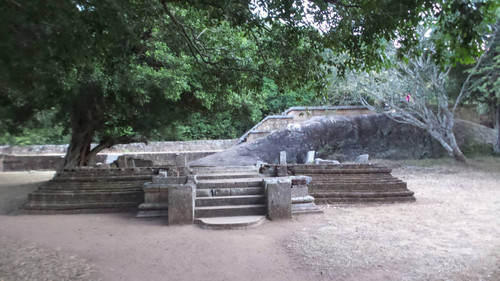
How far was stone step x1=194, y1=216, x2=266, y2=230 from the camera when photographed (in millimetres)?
A: 5875

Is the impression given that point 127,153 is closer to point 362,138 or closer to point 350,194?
point 362,138

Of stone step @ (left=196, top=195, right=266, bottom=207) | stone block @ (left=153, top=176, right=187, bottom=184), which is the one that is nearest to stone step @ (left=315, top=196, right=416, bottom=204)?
stone step @ (left=196, top=195, right=266, bottom=207)

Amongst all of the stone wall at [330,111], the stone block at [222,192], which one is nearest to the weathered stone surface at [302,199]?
the stone block at [222,192]

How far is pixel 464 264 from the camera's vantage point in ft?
12.9

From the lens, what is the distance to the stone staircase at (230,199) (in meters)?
6.53

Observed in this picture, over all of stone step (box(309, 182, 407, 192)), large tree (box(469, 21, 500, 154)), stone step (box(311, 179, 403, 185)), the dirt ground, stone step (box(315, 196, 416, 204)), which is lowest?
the dirt ground

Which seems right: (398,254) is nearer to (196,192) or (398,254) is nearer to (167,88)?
(196,192)

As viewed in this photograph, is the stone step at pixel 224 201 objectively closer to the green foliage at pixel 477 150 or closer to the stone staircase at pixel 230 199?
the stone staircase at pixel 230 199

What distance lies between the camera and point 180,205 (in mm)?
6270

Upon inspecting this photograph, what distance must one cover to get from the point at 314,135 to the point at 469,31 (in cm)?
1225

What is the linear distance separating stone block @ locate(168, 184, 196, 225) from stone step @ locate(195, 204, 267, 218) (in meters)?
0.28

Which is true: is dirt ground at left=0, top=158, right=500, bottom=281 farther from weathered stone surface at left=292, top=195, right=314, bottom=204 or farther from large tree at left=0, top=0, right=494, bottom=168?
A: large tree at left=0, top=0, right=494, bottom=168

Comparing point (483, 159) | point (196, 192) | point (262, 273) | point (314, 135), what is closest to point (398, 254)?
point (262, 273)

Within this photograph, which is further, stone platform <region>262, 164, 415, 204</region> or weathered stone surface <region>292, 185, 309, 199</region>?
stone platform <region>262, 164, 415, 204</region>
